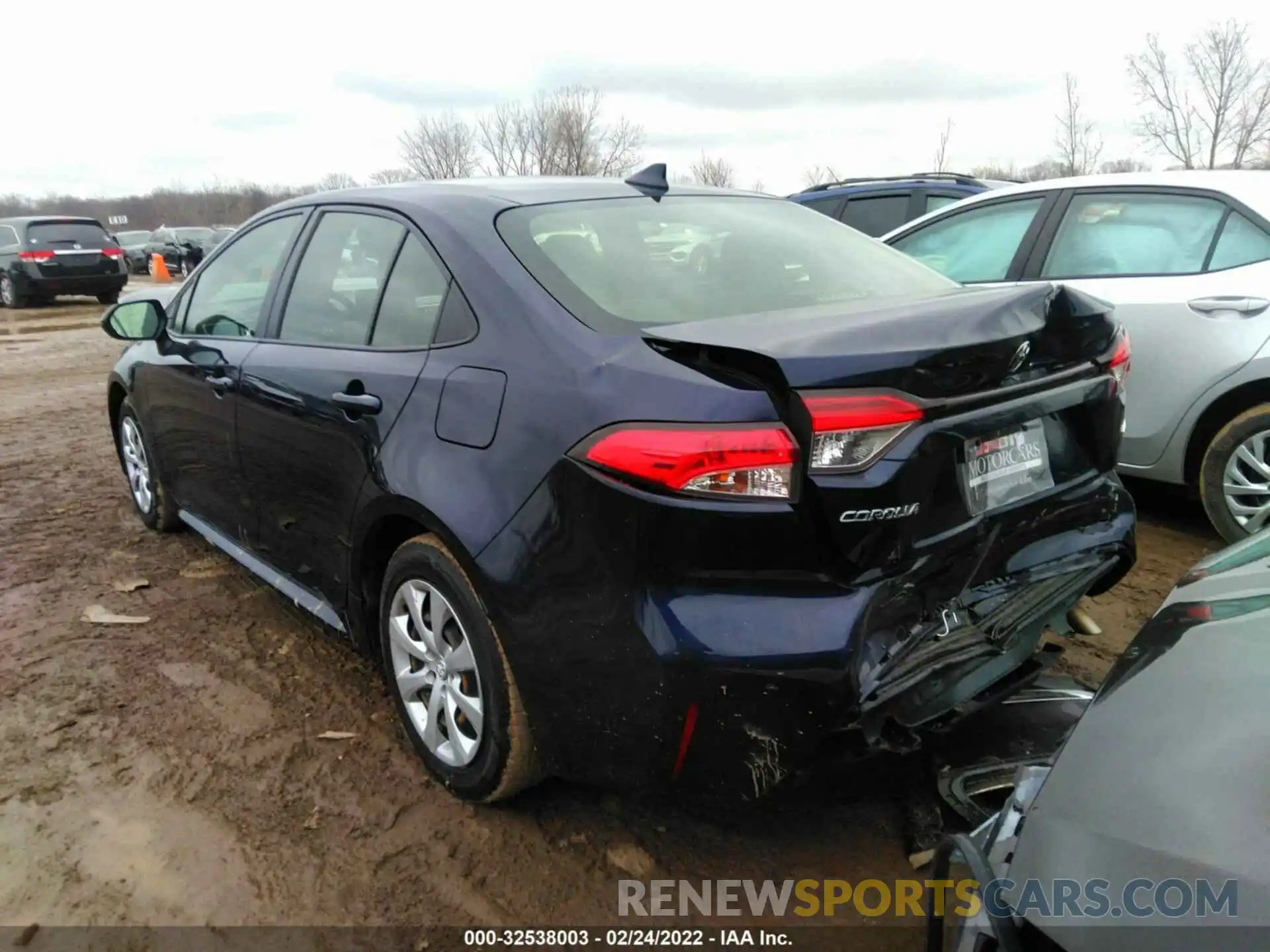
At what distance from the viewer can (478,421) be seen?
2227mm

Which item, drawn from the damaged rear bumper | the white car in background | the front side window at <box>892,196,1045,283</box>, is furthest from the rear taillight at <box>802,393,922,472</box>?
the front side window at <box>892,196,1045,283</box>

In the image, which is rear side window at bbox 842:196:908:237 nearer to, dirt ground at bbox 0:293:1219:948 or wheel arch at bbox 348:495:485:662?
dirt ground at bbox 0:293:1219:948

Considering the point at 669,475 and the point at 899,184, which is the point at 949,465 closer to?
the point at 669,475

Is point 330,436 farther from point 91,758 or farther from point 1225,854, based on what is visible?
point 1225,854

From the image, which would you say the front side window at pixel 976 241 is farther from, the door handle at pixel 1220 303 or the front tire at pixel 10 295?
the front tire at pixel 10 295

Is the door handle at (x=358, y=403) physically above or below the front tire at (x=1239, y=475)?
above

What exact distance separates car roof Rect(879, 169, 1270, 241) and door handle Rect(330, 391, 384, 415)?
3819 mm

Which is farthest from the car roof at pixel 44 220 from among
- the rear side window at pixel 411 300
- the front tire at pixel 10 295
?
the rear side window at pixel 411 300

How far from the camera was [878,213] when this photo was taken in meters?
8.75

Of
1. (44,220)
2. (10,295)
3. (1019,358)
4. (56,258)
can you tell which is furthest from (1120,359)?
(10,295)

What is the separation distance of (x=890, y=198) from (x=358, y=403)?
723cm

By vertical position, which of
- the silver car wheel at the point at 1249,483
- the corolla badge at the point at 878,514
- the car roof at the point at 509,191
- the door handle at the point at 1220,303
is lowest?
the silver car wheel at the point at 1249,483

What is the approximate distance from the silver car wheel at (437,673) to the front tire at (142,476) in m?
2.33

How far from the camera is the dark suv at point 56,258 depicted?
1777 centimetres
